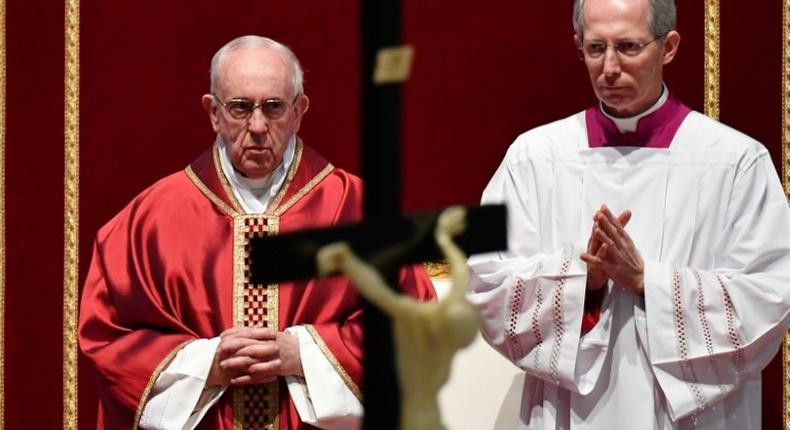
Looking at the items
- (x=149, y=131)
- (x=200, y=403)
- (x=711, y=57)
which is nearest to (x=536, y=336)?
(x=200, y=403)

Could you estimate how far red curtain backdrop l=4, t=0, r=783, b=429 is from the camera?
5555 millimetres

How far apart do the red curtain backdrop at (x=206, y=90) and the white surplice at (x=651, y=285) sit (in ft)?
2.85

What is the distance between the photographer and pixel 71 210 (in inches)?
229

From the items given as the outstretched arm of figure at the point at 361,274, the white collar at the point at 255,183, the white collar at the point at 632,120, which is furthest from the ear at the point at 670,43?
the outstretched arm of figure at the point at 361,274

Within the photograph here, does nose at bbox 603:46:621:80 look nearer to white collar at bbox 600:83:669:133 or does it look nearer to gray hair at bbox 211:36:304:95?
white collar at bbox 600:83:669:133

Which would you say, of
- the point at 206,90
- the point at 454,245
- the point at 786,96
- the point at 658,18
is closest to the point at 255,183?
the point at 658,18

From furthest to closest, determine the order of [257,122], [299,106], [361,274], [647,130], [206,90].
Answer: [206,90] < [647,130] < [299,106] < [257,122] < [361,274]

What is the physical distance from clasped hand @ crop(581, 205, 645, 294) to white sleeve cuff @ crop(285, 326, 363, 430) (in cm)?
61

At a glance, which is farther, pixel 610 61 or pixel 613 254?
pixel 610 61

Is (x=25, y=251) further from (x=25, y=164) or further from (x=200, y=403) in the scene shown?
(x=200, y=403)

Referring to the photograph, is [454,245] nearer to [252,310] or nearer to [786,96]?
[252,310]

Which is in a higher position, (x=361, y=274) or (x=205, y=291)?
(x=361, y=274)

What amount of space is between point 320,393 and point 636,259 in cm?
76

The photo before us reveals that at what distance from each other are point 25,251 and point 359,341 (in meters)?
1.79
